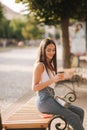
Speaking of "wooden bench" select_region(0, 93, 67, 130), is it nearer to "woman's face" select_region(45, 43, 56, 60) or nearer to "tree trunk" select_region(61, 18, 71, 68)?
"woman's face" select_region(45, 43, 56, 60)

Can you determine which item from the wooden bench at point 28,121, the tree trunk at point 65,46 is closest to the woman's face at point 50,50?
the wooden bench at point 28,121

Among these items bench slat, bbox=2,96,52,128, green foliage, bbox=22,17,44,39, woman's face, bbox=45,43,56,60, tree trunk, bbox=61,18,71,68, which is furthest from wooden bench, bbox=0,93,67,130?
green foliage, bbox=22,17,44,39

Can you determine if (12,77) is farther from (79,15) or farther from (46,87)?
(46,87)

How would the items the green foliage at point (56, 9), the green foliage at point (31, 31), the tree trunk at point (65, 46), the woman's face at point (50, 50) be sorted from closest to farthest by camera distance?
the woman's face at point (50, 50) < the green foliage at point (56, 9) < the tree trunk at point (65, 46) < the green foliage at point (31, 31)

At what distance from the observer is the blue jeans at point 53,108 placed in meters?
6.68

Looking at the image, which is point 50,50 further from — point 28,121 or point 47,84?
point 28,121

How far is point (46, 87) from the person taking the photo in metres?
6.88

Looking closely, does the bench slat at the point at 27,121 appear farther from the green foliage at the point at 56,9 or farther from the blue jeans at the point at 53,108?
the green foliage at the point at 56,9

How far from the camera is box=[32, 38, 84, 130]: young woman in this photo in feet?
22.1

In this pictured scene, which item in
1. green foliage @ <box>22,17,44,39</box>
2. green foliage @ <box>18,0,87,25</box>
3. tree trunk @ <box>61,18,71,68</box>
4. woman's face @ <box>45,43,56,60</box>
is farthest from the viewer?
green foliage @ <box>22,17,44,39</box>

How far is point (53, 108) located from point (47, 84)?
0.35 m

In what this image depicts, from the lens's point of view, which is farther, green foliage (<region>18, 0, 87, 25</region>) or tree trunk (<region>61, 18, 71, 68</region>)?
tree trunk (<region>61, 18, 71, 68</region>)

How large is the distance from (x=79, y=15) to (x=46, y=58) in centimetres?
920

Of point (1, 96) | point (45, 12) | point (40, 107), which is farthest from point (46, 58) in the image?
point (45, 12)
